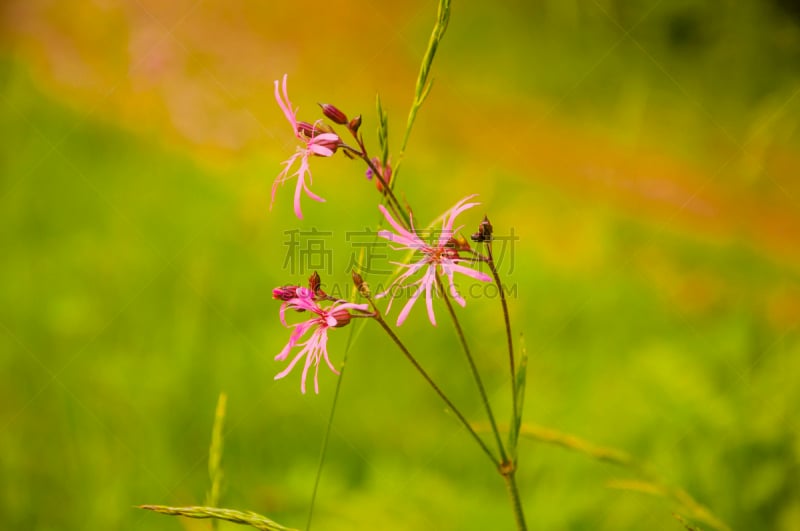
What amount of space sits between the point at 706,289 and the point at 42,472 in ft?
8.62

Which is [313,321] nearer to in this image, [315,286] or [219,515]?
[315,286]

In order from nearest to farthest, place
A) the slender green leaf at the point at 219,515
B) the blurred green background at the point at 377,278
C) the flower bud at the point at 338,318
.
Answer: the slender green leaf at the point at 219,515 → the flower bud at the point at 338,318 → the blurred green background at the point at 377,278

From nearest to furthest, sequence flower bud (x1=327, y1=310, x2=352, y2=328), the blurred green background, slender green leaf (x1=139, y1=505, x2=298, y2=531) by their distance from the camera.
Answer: slender green leaf (x1=139, y1=505, x2=298, y2=531), flower bud (x1=327, y1=310, x2=352, y2=328), the blurred green background

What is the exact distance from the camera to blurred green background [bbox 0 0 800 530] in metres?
1.64

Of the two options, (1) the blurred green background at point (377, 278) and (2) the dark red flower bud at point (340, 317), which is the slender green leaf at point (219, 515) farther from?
(1) the blurred green background at point (377, 278)

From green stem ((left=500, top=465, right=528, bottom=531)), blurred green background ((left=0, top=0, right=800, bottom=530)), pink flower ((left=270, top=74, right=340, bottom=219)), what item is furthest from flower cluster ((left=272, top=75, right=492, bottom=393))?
blurred green background ((left=0, top=0, right=800, bottom=530))

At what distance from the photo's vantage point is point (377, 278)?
8.29ft

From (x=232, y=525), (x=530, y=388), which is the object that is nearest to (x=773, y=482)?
(x=530, y=388)

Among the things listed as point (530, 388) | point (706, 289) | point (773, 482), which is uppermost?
point (706, 289)

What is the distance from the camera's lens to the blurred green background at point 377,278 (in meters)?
1.64

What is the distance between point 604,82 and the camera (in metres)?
4.35

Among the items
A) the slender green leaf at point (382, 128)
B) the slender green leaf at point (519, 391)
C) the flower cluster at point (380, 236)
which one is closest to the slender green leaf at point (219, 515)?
the flower cluster at point (380, 236)

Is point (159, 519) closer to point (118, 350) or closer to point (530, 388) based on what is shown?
point (118, 350)

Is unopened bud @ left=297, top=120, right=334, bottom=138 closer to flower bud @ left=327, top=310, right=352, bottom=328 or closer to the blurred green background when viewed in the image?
flower bud @ left=327, top=310, right=352, bottom=328
